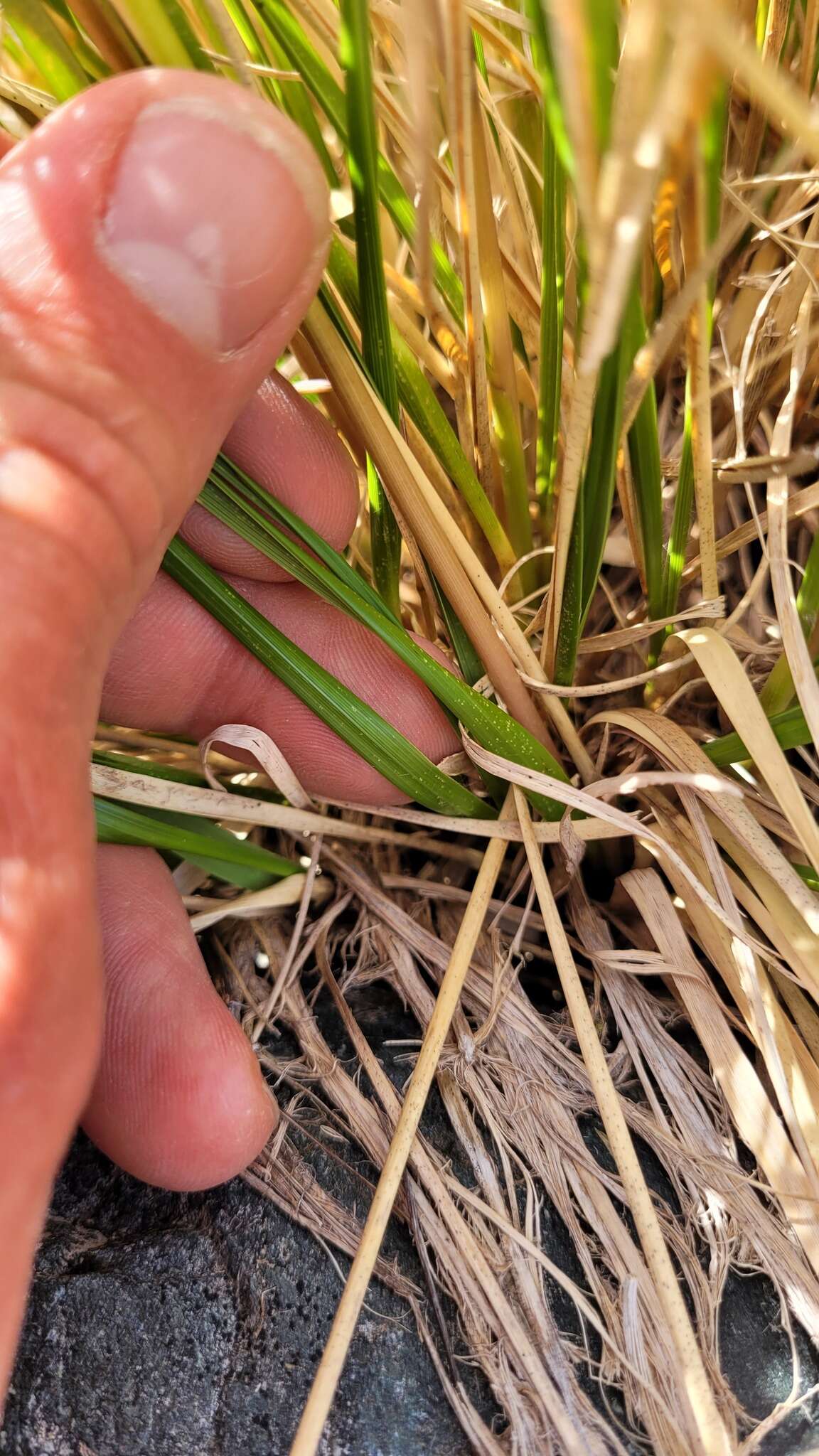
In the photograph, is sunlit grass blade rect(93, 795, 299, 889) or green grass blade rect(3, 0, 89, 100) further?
sunlit grass blade rect(93, 795, 299, 889)

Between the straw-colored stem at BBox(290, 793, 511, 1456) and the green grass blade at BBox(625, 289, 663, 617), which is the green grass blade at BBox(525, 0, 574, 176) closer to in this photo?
the green grass blade at BBox(625, 289, 663, 617)

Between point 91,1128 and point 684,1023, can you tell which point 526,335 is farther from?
point 91,1128

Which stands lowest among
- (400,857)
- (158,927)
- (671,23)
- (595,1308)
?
(595,1308)

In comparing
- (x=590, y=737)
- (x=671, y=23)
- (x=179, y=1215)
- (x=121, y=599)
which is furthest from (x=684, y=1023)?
(x=671, y=23)

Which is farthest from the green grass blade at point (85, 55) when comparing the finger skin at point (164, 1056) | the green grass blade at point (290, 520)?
the finger skin at point (164, 1056)

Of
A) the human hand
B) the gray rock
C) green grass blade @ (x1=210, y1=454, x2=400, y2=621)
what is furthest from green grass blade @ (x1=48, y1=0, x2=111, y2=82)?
the gray rock

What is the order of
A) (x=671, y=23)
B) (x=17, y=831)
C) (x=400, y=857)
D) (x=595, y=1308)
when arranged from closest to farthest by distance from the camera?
1. (x=671, y=23)
2. (x=17, y=831)
3. (x=595, y=1308)
4. (x=400, y=857)

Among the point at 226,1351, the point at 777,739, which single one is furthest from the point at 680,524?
the point at 226,1351
